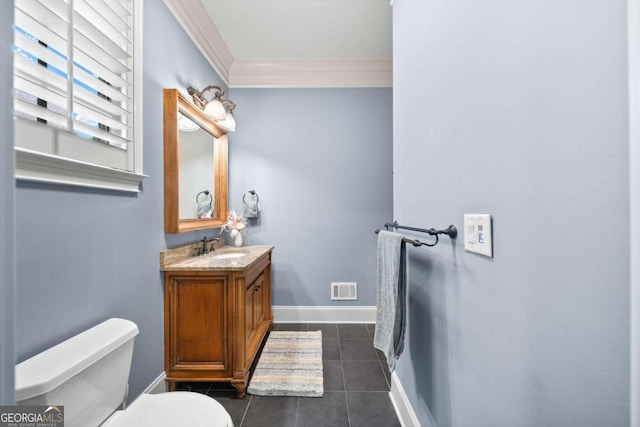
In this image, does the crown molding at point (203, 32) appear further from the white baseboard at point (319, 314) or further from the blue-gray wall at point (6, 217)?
the white baseboard at point (319, 314)

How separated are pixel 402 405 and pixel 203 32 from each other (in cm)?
301

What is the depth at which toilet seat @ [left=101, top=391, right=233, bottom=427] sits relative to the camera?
883mm

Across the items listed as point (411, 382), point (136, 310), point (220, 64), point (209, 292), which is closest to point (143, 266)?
point (136, 310)

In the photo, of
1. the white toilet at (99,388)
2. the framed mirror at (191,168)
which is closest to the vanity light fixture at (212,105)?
the framed mirror at (191,168)

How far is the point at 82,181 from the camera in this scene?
100 cm

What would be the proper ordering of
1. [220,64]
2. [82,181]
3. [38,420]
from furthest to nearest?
[220,64] < [82,181] < [38,420]

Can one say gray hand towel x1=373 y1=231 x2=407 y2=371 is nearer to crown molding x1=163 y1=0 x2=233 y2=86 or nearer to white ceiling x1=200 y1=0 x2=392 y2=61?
white ceiling x1=200 y1=0 x2=392 y2=61

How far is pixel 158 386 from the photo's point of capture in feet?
4.75

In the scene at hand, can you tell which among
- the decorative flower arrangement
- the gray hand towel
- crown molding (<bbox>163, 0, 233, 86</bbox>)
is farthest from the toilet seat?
crown molding (<bbox>163, 0, 233, 86</bbox>)

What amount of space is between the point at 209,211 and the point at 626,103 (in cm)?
237

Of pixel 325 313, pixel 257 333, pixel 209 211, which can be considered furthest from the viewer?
pixel 325 313

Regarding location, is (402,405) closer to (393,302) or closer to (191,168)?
(393,302)

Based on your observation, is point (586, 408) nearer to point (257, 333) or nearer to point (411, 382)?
point (411, 382)

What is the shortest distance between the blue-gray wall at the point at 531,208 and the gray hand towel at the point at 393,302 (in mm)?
134
